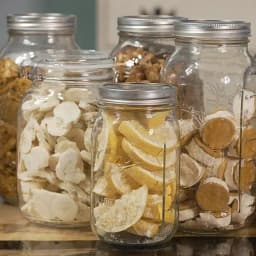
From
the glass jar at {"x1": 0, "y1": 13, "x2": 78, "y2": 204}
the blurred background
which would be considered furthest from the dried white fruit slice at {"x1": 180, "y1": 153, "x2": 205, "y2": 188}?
the blurred background

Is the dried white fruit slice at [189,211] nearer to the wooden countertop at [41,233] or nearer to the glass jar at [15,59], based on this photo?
the wooden countertop at [41,233]

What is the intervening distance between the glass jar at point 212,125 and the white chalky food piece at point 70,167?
13cm

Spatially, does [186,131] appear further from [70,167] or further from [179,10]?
[179,10]

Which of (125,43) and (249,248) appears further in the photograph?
(125,43)

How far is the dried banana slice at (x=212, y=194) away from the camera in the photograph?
1052mm

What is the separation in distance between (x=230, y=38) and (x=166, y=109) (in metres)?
0.13

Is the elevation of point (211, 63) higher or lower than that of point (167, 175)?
higher

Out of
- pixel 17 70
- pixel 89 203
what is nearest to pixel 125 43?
pixel 17 70

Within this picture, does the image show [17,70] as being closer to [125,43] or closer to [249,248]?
[125,43]

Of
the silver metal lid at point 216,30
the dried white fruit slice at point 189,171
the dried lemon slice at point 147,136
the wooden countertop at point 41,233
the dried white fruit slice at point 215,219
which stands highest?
the silver metal lid at point 216,30

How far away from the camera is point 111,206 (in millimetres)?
991

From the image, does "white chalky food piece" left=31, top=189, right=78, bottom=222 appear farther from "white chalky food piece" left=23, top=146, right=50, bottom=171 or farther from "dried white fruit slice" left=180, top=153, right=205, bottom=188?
"dried white fruit slice" left=180, top=153, right=205, bottom=188

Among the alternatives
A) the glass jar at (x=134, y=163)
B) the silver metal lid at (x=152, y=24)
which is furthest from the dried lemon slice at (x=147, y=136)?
the silver metal lid at (x=152, y=24)

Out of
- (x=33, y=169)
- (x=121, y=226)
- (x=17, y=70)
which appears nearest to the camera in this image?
(x=121, y=226)
